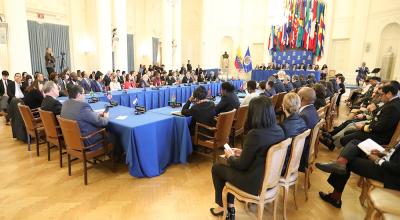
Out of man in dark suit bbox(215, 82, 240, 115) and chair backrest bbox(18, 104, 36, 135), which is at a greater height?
man in dark suit bbox(215, 82, 240, 115)

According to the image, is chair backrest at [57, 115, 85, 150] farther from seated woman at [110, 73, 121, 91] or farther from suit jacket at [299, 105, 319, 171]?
seated woman at [110, 73, 121, 91]

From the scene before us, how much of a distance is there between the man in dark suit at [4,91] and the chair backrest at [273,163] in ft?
21.7

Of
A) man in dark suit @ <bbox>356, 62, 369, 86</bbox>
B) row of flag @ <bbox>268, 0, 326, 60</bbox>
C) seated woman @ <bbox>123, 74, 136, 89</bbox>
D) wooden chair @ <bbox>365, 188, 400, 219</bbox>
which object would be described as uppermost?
row of flag @ <bbox>268, 0, 326, 60</bbox>

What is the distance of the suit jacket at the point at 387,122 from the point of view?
3.00 m

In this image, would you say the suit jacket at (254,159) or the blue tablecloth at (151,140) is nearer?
the suit jacket at (254,159)

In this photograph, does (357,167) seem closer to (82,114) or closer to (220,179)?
(220,179)

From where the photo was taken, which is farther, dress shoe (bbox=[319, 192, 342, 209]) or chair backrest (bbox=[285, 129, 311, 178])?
dress shoe (bbox=[319, 192, 342, 209])

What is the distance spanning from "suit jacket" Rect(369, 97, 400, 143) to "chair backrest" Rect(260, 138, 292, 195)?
5.87 ft

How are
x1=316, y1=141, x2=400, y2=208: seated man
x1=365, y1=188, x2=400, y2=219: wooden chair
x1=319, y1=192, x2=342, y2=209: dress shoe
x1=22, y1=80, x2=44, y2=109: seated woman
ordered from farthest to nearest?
x1=22, y1=80, x2=44, y2=109: seated woman
x1=319, y1=192, x2=342, y2=209: dress shoe
x1=316, y1=141, x2=400, y2=208: seated man
x1=365, y1=188, x2=400, y2=219: wooden chair

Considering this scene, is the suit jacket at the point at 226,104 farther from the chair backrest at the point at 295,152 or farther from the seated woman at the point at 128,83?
the seated woman at the point at 128,83

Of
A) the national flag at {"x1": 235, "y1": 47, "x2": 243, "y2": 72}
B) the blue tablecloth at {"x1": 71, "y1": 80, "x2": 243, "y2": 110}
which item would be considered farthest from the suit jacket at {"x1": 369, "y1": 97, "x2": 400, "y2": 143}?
the national flag at {"x1": 235, "y1": 47, "x2": 243, "y2": 72}

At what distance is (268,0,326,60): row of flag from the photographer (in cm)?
1484

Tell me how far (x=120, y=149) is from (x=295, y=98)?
8.18 ft

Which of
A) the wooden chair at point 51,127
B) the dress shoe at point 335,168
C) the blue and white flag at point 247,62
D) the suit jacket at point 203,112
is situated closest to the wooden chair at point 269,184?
the dress shoe at point 335,168
